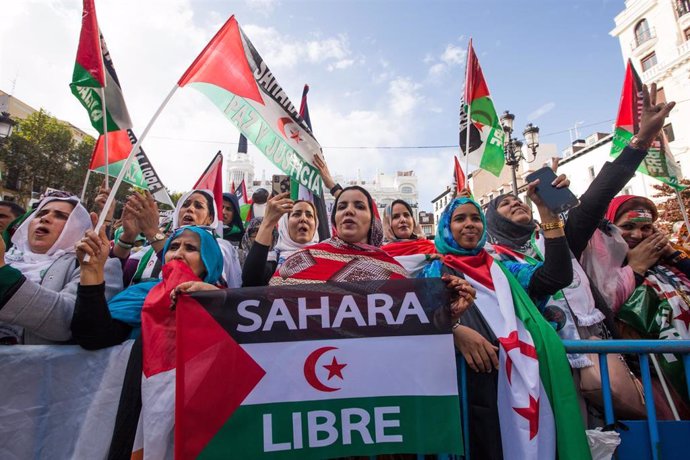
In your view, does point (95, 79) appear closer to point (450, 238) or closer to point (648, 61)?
point (450, 238)

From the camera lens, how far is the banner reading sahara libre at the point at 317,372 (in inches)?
62.9

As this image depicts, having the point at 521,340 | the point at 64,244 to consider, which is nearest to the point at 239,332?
the point at 521,340

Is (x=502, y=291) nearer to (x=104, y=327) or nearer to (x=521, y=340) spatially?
(x=521, y=340)

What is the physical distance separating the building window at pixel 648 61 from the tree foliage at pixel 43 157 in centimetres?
3837

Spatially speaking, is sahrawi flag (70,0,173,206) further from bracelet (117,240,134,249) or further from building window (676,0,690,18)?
building window (676,0,690,18)

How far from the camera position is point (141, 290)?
7.00ft

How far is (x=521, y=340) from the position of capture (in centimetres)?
184

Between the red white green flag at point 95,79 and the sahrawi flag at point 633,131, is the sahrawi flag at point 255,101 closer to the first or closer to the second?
the red white green flag at point 95,79

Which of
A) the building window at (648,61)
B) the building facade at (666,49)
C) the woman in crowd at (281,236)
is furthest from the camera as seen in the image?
the building window at (648,61)

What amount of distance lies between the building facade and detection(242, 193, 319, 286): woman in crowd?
24551 millimetres

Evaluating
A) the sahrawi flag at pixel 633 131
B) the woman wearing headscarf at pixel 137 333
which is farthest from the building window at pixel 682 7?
the woman wearing headscarf at pixel 137 333


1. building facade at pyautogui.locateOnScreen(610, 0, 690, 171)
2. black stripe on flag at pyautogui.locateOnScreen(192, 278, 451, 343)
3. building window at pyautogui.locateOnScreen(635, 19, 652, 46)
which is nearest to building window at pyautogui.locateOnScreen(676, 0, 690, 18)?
building facade at pyautogui.locateOnScreen(610, 0, 690, 171)

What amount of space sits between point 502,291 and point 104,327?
2093 millimetres

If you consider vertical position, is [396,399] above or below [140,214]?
below
